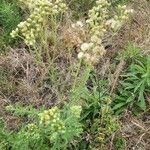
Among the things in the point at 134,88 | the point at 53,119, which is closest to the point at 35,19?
the point at 53,119

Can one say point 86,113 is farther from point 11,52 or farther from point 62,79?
point 11,52

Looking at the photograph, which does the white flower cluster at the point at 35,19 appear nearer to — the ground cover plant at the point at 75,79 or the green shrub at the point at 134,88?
the ground cover plant at the point at 75,79

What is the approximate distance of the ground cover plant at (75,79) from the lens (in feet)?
10.1

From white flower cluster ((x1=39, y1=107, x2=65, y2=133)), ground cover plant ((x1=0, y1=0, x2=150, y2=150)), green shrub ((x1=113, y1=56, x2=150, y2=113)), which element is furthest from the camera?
green shrub ((x1=113, y1=56, x2=150, y2=113))

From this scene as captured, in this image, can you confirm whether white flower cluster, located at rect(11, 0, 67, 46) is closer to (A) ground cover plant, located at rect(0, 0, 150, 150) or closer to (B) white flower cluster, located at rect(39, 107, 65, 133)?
(A) ground cover plant, located at rect(0, 0, 150, 150)

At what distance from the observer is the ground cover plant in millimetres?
3084

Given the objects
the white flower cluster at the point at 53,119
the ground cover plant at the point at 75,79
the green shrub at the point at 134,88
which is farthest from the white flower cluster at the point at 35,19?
the green shrub at the point at 134,88

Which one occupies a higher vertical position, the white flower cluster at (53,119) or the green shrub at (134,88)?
the white flower cluster at (53,119)

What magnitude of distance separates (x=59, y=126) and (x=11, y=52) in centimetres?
167

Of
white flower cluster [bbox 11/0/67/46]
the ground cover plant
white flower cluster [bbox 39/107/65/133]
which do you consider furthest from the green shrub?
white flower cluster [bbox 39/107/65/133]

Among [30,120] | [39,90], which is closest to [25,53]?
[39,90]

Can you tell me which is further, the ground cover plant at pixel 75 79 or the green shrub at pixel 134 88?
the green shrub at pixel 134 88

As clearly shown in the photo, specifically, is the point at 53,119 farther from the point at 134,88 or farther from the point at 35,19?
the point at 134,88

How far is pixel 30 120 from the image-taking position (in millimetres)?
3631
